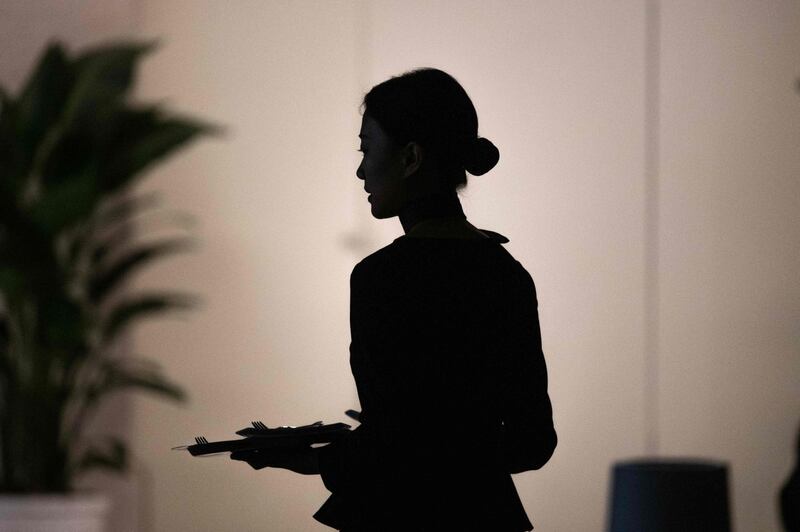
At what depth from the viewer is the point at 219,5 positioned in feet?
12.8

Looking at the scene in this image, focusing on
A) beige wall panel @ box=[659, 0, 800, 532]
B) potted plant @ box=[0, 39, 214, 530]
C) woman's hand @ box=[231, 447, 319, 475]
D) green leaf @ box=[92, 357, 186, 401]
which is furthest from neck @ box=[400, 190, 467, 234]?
beige wall panel @ box=[659, 0, 800, 532]

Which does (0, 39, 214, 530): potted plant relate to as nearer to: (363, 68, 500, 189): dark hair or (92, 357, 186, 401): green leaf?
(92, 357, 186, 401): green leaf

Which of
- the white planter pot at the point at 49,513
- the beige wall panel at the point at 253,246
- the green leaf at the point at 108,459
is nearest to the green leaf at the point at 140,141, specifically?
the beige wall panel at the point at 253,246

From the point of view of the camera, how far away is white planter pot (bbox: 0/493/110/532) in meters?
3.30

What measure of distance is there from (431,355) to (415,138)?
0.17 meters

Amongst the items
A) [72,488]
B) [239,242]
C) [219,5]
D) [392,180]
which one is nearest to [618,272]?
[239,242]

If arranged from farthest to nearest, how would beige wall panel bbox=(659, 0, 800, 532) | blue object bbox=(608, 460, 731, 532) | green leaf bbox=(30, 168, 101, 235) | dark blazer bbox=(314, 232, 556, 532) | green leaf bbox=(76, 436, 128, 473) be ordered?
beige wall panel bbox=(659, 0, 800, 532) < green leaf bbox=(76, 436, 128, 473) < green leaf bbox=(30, 168, 101, 235) < blue object bbox=(608, 460, 731, 532) < dark blazer bbox=(314, 232, 556, 532)

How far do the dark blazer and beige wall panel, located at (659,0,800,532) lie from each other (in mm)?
3006

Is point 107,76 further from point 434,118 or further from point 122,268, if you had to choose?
point 434,118

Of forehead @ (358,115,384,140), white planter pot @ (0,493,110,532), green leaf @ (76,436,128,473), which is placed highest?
forehead @ (358,115,384,140)

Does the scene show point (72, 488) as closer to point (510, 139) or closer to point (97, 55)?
point (97, 55)

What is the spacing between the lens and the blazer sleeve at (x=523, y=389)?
85 cm

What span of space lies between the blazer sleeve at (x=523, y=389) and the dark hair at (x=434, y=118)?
0.32 feet

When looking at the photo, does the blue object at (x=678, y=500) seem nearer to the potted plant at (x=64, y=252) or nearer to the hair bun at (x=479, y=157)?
the potted plant at (x=64, y=252)
